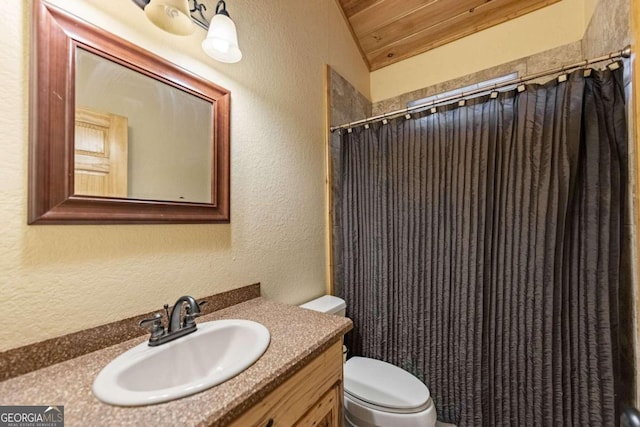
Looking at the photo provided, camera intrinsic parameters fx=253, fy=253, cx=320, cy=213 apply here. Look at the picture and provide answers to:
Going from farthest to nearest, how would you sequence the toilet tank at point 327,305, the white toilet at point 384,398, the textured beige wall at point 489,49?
the textured beige wall at point 489,49, the toilet tank at point 327,305, the white toilet at point 384,398

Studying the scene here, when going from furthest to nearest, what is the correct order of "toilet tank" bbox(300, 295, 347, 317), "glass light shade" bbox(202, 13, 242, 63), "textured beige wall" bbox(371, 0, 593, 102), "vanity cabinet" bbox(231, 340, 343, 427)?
"textured beige wall" bbox(371, 0, 593, 102), "toilet tank" bbox(300, 295, 347, 317), "glass light shade" bbox(202, 13, 242, 63), "vanity cabinet" bbox(231, 340, 343, 427)

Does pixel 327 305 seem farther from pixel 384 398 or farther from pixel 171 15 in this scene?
pixel 171 15

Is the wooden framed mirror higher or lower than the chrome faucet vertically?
higher

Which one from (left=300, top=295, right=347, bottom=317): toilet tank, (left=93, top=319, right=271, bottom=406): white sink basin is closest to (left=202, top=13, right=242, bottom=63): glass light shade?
(left=93, top=319, right=271, bottom=406): white sink basin

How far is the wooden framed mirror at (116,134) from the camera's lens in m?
0.70

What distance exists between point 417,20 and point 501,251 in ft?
5.90

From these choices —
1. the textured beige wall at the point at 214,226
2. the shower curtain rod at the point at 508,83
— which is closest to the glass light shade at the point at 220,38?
the textured beige wall at the point at 214,226

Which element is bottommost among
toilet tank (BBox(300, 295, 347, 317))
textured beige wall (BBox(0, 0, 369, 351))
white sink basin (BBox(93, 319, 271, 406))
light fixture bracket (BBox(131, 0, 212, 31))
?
toilet tank (BBox(300, 295, 347, 317))

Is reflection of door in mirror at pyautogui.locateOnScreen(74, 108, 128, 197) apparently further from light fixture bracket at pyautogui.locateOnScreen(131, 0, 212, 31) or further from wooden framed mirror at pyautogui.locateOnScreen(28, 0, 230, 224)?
light fixture bracket at pyautogui.locateOnScreen(131, 0, 212, 31)

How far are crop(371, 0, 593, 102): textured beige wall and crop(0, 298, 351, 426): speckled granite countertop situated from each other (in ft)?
7.08

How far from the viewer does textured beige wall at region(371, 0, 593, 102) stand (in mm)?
1622

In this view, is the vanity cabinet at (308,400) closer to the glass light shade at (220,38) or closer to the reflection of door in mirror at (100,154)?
the reflection of door in mirror at (100,154)

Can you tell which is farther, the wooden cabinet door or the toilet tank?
the toilet tank

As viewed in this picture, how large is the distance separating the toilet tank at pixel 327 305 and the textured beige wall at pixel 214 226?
2.5 inches
